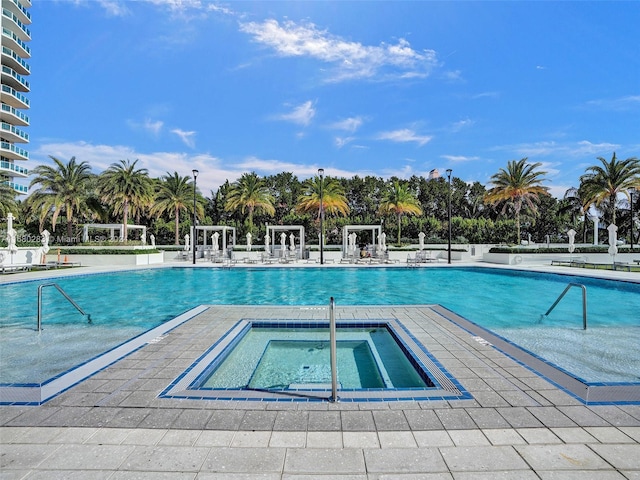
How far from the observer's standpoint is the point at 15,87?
4206 centimetres

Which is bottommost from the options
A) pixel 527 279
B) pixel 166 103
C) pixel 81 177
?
pixel 527 279

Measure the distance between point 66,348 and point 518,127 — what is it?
30.6 meters

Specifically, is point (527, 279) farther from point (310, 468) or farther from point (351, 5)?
point (310, 468)

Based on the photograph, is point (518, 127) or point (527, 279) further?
point (518, 127)

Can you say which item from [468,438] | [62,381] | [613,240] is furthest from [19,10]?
[613,240]

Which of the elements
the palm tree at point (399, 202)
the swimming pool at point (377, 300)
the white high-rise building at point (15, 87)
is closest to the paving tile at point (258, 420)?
the swimming pool at point (377, 300)

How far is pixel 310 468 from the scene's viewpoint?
2.41 metres

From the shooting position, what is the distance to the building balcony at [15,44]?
3948 centimetres

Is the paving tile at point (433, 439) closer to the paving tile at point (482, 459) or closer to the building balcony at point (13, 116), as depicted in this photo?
the paving tile at point (482, 459)

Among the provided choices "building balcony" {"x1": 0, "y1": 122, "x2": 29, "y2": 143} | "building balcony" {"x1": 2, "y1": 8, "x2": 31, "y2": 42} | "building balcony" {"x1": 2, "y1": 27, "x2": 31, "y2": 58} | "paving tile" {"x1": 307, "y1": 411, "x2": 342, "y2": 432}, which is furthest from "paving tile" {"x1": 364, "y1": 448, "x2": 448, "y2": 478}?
"building balcony" {"x1": 2, "y1": 27, "x2": 31, "y2": 58}

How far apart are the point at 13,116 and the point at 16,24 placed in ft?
38.3

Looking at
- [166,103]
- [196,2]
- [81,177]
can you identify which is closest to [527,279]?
[196,2]

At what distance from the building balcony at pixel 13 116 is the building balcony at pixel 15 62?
16.9 ft

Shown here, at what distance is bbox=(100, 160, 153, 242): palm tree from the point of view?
90.9 feet
